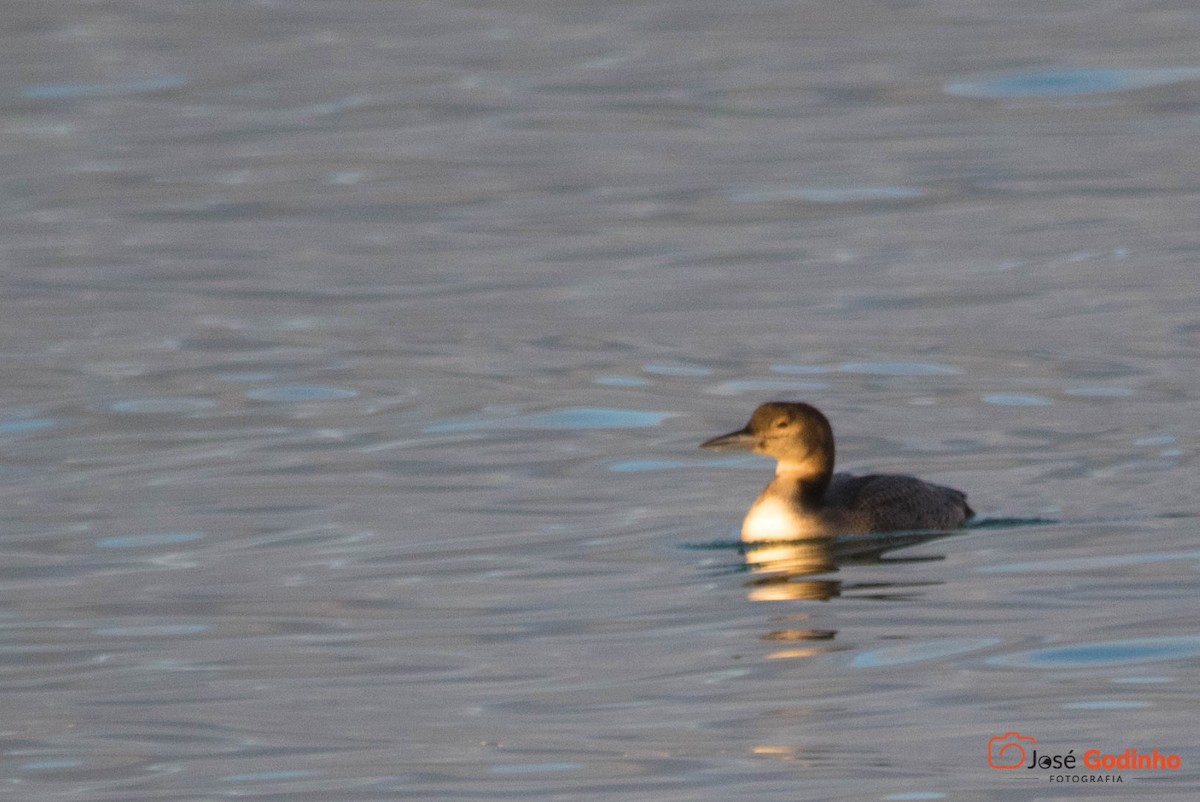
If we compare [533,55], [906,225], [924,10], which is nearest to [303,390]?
[906,225]

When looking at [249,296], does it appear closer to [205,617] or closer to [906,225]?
[906,225]

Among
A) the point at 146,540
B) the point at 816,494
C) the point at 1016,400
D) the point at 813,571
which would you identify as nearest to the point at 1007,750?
the point at 813,571

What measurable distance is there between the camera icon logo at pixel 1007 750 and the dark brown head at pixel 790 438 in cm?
379

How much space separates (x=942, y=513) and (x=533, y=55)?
78.4ft

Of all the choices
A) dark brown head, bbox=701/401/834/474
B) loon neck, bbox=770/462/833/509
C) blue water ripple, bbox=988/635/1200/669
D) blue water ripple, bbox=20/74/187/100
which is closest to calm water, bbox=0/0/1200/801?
blue water ripple, bbox=988/635/1200/669

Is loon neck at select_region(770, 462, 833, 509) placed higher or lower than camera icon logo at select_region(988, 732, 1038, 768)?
lower

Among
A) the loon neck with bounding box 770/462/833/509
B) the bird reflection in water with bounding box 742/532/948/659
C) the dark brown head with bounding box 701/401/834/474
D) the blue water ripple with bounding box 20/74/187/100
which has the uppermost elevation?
the dark brown head with bounding box 701/401/834/474

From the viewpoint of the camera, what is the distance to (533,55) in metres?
35.5

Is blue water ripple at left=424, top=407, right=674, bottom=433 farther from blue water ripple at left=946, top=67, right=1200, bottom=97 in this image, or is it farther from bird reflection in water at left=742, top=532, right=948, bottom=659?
blue water ripple at left=946, top=67, right=1200, bottom=97

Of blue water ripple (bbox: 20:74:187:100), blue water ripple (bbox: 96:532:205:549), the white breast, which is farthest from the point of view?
blue water ripple (bbox: 20:74:187:100)

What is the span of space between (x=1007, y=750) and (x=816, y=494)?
387 cm

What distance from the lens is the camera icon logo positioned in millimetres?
8516

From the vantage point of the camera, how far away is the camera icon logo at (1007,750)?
8.52 metres

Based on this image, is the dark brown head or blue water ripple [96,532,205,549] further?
blue water ripple [96,532,205,549]
